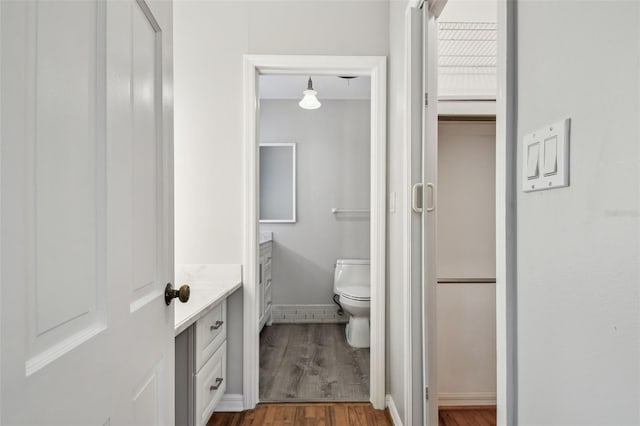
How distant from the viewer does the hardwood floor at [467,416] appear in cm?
192

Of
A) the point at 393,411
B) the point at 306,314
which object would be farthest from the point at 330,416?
the point at 306,314

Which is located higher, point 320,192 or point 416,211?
point 320,192

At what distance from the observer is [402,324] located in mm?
1776

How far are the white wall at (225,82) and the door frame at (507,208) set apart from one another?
1.54m

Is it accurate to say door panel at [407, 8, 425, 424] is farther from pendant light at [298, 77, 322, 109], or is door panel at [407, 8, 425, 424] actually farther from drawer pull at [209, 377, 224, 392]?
pendant light at [298, 77, 322, 109]

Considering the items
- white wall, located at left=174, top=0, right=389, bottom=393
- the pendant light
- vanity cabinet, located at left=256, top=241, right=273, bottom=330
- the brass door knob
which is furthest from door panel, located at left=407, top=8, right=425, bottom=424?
vanity cabinet, located at left=256, top=241, right=273, bottom=330

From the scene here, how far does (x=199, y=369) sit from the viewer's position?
162 centimetres

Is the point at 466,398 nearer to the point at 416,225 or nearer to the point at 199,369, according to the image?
the point at 416,225
